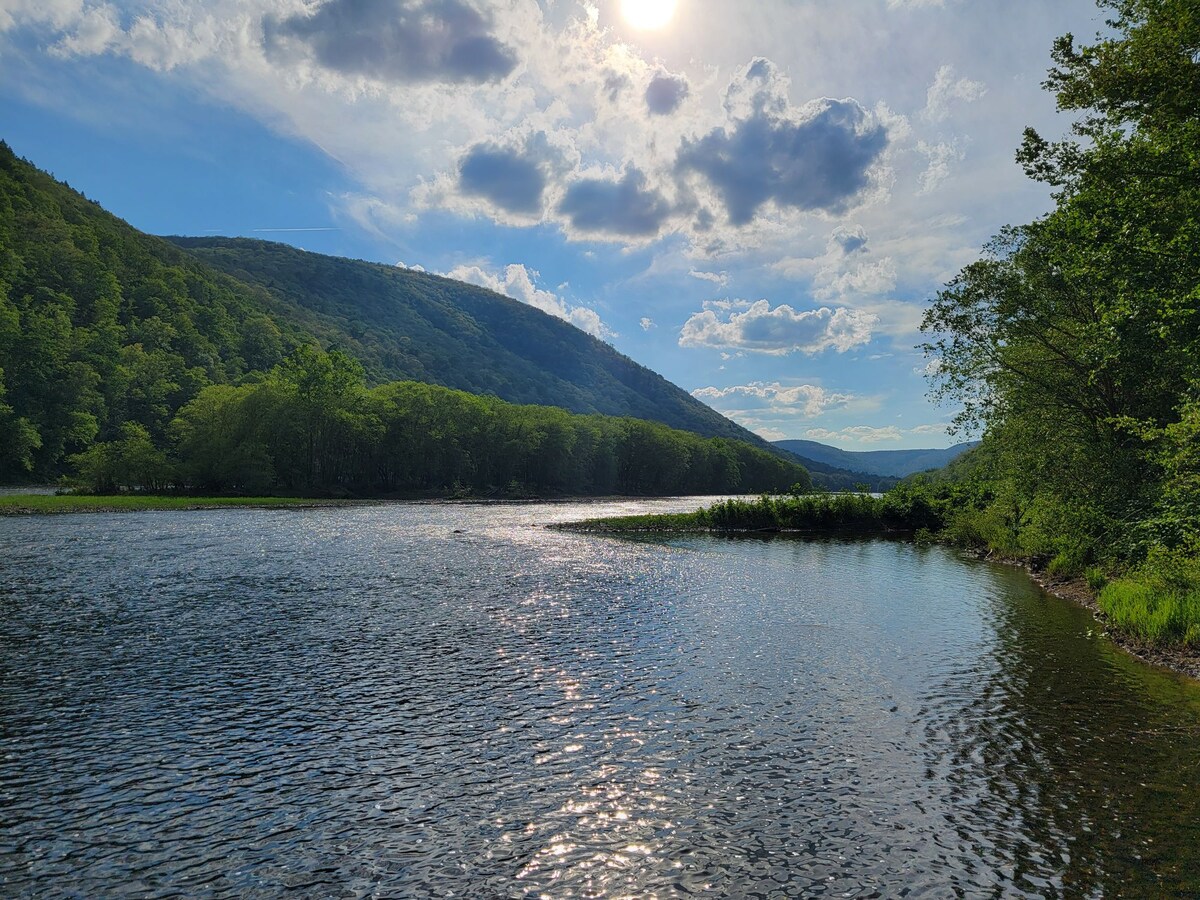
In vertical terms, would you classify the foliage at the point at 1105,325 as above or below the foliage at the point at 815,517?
above

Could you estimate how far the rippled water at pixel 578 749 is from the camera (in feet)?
34.7

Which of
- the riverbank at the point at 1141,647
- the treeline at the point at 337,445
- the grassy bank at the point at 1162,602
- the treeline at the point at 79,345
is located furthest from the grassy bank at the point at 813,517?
the treeline at the point at 79,345

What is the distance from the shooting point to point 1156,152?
2452 cm

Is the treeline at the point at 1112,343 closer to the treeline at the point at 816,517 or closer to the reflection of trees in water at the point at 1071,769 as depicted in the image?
the reflection of trees in water at the point at 1071,769

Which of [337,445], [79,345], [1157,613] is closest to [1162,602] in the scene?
[1157,613]

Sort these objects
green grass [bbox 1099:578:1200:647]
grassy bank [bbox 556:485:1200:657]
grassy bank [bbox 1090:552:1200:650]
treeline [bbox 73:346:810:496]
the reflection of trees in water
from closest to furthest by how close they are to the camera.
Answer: the reflection of trees in water, green grass [bbox 1099:578:1200:647], grassy bank [bbox 1090:552:1200:650], grassy bank [bbox 556:485:1200:657], treeline [bbox 73:346:810:496]

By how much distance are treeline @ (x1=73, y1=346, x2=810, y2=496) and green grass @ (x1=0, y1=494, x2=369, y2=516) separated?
9980 mm

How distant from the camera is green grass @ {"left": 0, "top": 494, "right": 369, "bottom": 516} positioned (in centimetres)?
8038

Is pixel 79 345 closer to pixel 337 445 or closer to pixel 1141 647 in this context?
pixel 337 445

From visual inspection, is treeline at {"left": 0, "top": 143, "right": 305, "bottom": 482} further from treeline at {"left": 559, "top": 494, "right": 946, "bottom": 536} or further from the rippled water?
the rippled water

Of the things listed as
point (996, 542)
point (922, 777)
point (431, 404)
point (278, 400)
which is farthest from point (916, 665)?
point (431, 404)

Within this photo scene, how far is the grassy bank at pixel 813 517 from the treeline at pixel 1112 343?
2431cm

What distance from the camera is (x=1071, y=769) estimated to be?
47.4ft

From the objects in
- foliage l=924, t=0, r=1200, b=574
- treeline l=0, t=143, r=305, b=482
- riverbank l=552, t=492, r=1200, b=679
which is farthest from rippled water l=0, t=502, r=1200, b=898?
treeline l=0, t=143, r=305, b=482
